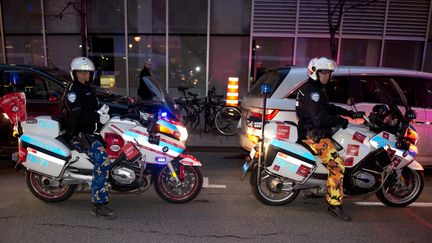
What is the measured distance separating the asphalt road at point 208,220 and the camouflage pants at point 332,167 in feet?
1.04

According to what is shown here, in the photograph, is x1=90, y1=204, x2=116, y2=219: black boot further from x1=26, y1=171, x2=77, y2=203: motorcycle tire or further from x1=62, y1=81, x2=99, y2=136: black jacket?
x1=62, y1=81, x2=99, y2=136: black jacket

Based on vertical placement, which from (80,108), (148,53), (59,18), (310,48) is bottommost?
(80,108)

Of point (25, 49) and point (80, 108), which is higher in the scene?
point (25, 49)

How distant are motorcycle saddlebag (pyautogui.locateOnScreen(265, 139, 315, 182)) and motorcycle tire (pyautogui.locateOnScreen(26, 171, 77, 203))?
265cm

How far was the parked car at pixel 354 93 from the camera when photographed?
562cm

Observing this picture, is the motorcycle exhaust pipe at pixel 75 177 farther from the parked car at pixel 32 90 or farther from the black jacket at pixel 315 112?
the black jacket at pixel 315 112

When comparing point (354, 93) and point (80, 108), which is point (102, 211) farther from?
point (354, 93)

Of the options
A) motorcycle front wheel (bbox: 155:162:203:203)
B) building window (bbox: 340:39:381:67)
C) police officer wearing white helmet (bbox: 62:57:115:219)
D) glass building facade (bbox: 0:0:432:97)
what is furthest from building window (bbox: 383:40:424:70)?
police officer wearing white helmet (bbox: 62:57:115:219)

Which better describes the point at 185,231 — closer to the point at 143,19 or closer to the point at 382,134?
the point at 382,134

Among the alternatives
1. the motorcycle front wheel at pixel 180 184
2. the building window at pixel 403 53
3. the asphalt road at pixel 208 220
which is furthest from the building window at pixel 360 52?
the motorcycle front wheel at pixel 180 184

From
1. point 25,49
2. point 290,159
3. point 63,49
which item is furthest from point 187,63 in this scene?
point 290,159

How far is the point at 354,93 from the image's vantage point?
19.2 ft

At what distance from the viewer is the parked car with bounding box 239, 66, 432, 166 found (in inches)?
221

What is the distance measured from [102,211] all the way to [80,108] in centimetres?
130
